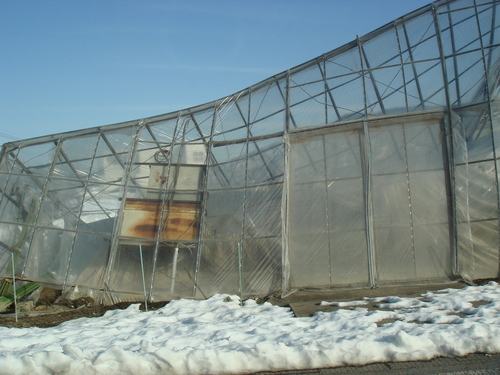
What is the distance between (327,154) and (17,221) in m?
9.85

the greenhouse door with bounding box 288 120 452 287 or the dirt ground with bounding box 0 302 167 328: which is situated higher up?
the greenhouse door with bounding box 288 120 452 287

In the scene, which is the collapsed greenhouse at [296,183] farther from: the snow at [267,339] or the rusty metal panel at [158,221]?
the snow at [267,339]

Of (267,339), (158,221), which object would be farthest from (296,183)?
(267,339)

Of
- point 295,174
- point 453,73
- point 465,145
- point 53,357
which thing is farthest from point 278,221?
point 53,357

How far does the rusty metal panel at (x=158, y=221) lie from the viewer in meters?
12.3

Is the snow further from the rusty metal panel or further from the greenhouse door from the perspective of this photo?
the rusty metal panel

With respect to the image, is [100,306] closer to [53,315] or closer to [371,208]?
[53,315]

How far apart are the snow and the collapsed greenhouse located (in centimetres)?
211

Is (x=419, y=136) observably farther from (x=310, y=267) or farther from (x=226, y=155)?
(x=226, y=155)

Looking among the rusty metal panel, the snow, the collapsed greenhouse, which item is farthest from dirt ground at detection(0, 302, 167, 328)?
the rusty metal panel

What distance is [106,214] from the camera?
42.9 feet

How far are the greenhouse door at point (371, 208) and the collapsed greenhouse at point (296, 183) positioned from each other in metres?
0.03

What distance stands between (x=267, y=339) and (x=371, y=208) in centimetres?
577

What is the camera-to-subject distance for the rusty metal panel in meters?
12.3
